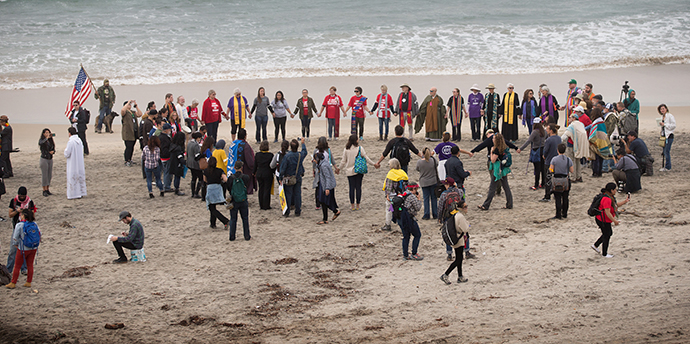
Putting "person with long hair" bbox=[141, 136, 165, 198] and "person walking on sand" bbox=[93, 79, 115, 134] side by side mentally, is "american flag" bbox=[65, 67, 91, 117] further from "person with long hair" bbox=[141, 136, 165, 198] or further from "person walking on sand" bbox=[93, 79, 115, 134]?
"person with long hair" bbox=[141, 136, 165, 198]

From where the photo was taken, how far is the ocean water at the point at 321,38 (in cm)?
3178

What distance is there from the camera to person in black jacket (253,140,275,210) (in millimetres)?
12156

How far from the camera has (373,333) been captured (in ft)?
22.7

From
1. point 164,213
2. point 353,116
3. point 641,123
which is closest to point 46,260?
point 164,213

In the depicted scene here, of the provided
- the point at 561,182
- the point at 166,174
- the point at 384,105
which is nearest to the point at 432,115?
the point at 384,105

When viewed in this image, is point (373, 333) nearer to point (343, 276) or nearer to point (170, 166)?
point (343, 276)

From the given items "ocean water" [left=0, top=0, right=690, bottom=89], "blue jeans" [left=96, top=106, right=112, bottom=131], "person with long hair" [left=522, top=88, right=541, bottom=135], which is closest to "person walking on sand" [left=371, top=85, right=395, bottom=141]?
"person with long hair" [left=522, top=88, right=541, bottom=135]

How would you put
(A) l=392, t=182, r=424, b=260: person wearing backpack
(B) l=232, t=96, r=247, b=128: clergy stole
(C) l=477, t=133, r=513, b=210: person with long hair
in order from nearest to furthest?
(A) l=392, t=182, r=424, b=260: person wearing backpack, (C) l=477, t=133, r=513, b=210: person with long hair, (B) l=232, t=96, r=247, b=128: clergy stole

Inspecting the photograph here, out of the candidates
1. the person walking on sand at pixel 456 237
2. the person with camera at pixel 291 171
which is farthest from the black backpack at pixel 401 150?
the person walking on sand at pixel 456 237

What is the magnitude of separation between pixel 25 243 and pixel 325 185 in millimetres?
5040

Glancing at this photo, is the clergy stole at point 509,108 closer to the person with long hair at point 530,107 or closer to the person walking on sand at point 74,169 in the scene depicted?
the person with long hair at point 530,107

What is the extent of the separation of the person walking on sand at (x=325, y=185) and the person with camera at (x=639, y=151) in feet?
21.8

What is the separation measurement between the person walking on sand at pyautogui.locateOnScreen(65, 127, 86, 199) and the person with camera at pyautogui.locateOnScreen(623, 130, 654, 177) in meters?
12.0

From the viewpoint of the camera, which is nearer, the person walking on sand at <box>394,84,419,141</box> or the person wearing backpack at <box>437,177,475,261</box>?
the person wearing backpack at <box>437,177,475,261</box>
